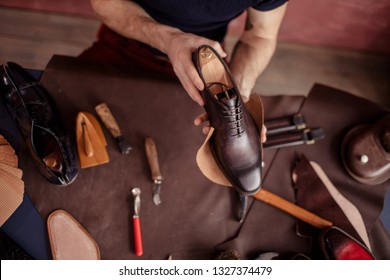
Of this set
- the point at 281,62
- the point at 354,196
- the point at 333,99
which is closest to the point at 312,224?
the point at 354,196

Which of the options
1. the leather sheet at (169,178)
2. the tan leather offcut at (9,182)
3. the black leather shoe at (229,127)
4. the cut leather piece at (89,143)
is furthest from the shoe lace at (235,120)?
the tan leather offcut at (9,182)

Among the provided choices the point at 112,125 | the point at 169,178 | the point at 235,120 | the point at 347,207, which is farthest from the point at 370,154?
the point at 112,125

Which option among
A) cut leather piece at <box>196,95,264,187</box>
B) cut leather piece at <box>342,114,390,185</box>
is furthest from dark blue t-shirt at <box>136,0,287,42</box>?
cut leather piece at <box>342,114,390,185</box>

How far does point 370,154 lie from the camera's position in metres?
0.78

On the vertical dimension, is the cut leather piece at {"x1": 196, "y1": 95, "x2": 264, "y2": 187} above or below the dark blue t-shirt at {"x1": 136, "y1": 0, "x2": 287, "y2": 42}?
below

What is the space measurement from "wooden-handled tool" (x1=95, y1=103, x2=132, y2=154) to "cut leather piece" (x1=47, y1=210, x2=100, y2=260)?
0.60ft

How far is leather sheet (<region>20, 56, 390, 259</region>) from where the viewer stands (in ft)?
2.39

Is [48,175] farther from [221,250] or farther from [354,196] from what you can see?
[354,196]

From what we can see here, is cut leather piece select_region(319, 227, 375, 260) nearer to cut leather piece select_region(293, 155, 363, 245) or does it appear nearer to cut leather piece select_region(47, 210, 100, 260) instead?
cut leather piece select_region(293, 155, 363, 245)

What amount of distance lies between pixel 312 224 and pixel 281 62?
1.02m

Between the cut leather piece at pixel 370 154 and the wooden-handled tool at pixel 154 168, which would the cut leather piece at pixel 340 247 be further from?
the wooden-handled tool at pixel 154 168

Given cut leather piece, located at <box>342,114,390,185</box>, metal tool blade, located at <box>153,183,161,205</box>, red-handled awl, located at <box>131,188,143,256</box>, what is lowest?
red-handled awl, located at <box>131,188,143,256</box>

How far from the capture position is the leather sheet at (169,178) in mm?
729

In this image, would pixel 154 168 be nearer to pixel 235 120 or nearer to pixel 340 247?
pixel 235 120
